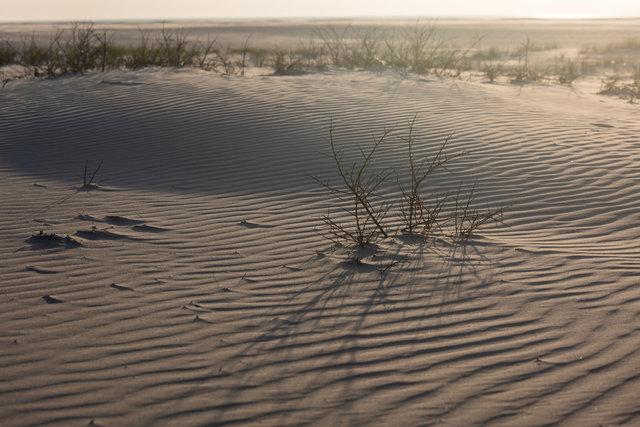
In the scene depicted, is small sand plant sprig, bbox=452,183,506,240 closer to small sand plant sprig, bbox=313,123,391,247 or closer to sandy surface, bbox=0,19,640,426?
sandy surface, bbox=0,19,640,426

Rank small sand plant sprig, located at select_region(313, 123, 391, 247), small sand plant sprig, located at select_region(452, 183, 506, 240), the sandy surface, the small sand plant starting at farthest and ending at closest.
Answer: small sand plant sprig, located at select_region(452, 183, 506, 240)
the small sand plant
small sand plant sprig, located at select_region(313, 123, 391, 247)
the sandy surface

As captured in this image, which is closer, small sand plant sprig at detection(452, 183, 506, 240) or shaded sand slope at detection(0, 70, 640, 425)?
shaded sand slope at detection(0, 70, 640, 425)

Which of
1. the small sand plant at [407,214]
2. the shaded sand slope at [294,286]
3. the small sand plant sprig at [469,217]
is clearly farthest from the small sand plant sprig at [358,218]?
the small sand plant sprig at [469,217]

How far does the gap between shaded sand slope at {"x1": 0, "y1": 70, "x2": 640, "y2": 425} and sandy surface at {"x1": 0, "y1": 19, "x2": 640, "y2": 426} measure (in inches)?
0.6

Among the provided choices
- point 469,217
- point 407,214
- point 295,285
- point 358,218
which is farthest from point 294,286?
point 469,217

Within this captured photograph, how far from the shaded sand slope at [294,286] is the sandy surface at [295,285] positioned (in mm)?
15

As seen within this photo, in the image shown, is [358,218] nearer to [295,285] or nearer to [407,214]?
[407,214]

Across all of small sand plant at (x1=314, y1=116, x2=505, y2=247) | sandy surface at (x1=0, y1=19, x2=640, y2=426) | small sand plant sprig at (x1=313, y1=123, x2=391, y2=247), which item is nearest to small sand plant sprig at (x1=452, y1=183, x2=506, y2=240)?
small sand plant at (x1=314, y1=116, x2=505, y2=247)

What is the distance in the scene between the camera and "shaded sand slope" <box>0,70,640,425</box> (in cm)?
270

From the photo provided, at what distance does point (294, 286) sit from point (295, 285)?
0.02 m

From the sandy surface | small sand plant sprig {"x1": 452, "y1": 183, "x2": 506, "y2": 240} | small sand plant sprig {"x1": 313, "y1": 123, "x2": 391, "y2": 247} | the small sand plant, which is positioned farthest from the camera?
small sand plant sprig {"x1": 452, "y1": 183, "x2": 506, "y2": 240}

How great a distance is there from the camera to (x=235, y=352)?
120 inches

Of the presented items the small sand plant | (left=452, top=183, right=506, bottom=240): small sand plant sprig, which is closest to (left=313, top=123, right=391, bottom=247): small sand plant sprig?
the small sand plant

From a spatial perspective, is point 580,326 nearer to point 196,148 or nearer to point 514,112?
point 196,148
